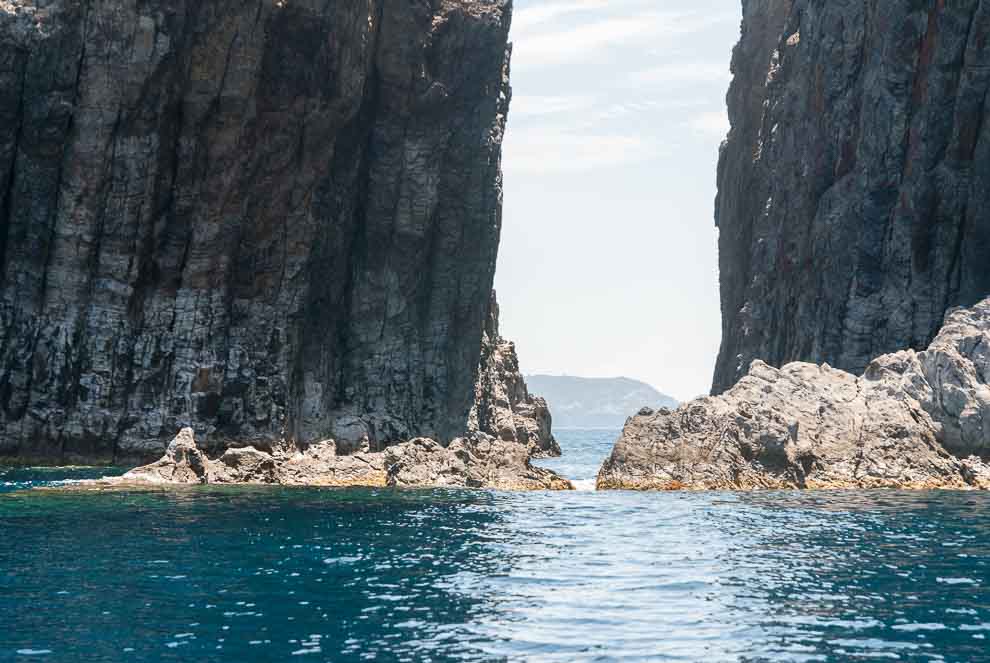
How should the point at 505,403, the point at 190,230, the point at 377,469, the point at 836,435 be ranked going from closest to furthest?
the point at 836,435 → the point at 377,469 → the point at 190,230 → the point at 505,403

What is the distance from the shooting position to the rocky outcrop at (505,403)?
100875 millimetres

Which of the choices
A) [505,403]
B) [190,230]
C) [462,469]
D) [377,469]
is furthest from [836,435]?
[505,403]

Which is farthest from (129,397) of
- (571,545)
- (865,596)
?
(865,596)

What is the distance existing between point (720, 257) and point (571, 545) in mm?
96278

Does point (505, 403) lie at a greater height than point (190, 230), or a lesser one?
lesser

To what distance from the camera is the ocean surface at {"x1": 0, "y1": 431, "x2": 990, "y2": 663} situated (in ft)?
63.1

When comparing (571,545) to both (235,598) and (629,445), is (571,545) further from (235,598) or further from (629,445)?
(629,445)

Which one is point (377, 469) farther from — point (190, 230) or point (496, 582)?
point (496, 582)

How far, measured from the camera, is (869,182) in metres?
75.6

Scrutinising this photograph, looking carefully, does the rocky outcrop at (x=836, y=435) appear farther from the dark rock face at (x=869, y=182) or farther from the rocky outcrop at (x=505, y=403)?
the rocky outcrop at (x=505, y=403)

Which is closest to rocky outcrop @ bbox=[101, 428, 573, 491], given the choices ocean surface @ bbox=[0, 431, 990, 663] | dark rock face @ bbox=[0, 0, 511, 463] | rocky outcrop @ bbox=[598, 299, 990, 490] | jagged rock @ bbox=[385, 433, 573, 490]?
jagged rock @ bbox=[385, 433, 573, 490]

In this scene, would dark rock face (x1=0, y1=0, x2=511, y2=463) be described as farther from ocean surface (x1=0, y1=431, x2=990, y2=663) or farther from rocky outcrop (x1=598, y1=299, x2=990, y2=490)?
rocky outcrop (x1=598, y1=299, x2=990, y2=490)

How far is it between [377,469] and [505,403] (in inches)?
1996

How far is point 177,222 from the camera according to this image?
234 feet
